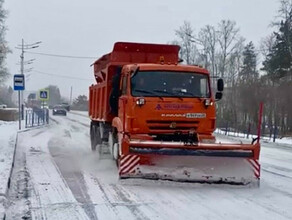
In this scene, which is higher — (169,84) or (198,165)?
(169,84)

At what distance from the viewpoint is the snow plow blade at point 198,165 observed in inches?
366

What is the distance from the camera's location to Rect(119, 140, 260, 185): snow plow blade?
30.5ft

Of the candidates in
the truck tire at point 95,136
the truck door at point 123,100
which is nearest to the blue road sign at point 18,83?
the truck tire at point 95,136

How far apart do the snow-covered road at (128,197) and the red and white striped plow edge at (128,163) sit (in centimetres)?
22

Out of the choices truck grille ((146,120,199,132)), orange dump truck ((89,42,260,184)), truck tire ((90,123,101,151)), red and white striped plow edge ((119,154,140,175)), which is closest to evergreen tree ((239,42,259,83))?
truck tire ((90,123,101,151))

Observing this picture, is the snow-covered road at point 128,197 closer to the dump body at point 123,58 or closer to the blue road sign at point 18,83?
the dump body at point 123,58

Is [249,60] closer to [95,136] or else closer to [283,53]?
[283,53]

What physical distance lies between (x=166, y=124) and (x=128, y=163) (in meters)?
1.37

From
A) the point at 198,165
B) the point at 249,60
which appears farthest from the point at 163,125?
the point at 249,60

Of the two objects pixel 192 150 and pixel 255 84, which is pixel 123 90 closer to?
pixel 192 150

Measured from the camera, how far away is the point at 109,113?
12.6 meters

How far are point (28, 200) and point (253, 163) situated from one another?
14.1 ft

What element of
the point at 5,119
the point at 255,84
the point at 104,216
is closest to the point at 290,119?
the point at 255,84

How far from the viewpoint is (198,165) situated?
369 inches
